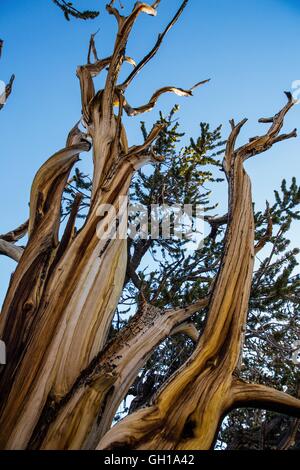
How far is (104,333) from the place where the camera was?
2170 millimetres

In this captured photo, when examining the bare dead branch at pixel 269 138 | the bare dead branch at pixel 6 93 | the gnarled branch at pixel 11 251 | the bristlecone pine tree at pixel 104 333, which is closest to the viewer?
the bristlecone pine tree at pixel 104 333

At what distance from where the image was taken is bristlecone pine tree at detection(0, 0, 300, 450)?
159cm

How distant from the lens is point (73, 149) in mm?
2885

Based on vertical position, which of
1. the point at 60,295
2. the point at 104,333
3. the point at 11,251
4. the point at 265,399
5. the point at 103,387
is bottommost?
the point at 103,387

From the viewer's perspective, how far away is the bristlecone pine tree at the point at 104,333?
5.21 ft

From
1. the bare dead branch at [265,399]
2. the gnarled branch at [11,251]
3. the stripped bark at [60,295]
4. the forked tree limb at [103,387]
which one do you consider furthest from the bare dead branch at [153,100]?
the bare dead branch at [265,399]

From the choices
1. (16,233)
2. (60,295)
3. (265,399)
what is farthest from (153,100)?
(265,399)

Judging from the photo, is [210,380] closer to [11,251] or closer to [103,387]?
[103,387]

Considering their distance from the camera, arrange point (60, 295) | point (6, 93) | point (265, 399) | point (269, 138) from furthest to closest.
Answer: point (6, 93), point (269, 138), point (60, 295), point (265, 399)

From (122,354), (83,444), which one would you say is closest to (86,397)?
(83,444)

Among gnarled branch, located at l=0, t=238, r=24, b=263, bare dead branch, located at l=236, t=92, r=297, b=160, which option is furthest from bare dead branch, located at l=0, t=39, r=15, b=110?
bare dead branch, located at l=236, t=92, r=297, b=160

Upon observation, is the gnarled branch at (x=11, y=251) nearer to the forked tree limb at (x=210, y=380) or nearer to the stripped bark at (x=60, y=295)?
the stripped bark at (x=60, y=295)

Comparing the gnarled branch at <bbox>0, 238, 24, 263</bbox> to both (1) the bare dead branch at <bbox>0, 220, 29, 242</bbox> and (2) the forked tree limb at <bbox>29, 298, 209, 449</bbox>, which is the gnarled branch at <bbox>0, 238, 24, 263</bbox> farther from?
(2) the forked tree limb at <bbox>29, 298, 209, 449</bbox>
